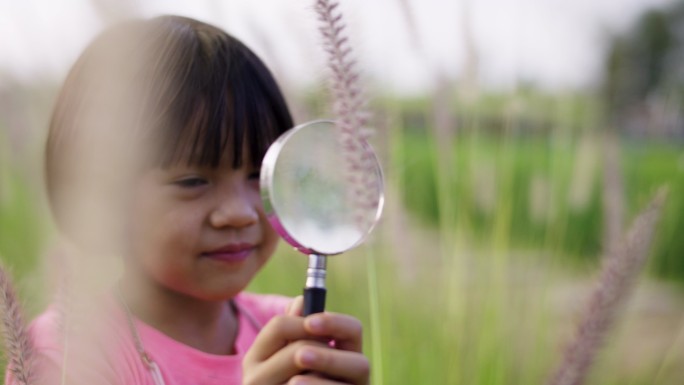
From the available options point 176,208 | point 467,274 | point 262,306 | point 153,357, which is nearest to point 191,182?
point 176,208

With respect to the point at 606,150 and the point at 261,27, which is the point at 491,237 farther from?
the point at 261,27

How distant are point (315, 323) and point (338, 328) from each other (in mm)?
20

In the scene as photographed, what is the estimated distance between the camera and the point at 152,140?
0.86 m

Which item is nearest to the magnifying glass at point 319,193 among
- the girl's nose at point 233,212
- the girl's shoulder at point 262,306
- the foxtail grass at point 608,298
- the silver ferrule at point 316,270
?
the silver ferrule at point 316,270

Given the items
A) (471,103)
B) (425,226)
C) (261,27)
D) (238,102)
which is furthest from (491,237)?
(425,226)

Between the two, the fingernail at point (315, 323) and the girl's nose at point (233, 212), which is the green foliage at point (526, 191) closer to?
the girl's nose at point (233, 212)

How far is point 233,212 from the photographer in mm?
824

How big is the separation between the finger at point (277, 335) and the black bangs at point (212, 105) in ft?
0.68

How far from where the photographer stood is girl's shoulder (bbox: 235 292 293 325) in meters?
1.08

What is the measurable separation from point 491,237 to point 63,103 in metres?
0.59

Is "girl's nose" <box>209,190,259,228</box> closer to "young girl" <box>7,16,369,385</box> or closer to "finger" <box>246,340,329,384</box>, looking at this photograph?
"young girl" <box>7,16,369,385</box>

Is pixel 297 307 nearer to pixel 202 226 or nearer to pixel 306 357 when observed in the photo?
pixel 306 357

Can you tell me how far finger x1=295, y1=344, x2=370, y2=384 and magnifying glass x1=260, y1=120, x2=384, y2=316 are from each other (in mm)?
25

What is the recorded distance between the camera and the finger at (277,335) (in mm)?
674
